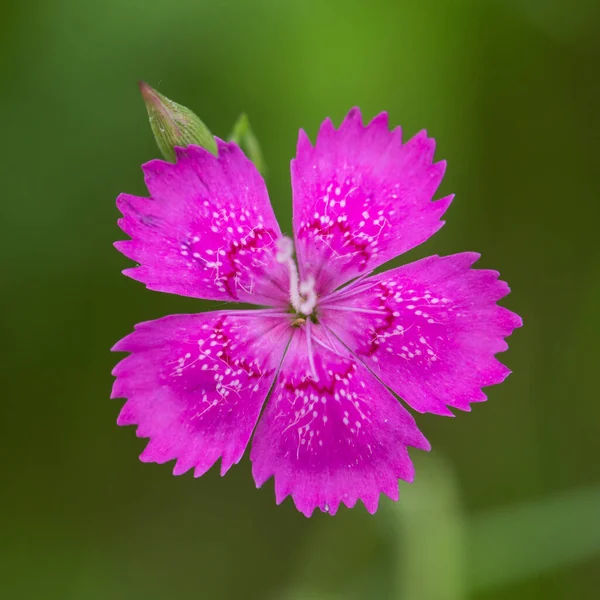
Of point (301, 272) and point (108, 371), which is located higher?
point (108, 371)

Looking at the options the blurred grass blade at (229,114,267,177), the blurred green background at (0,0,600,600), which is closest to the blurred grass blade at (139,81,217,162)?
the blurred grass blade at (229,114,267,177)

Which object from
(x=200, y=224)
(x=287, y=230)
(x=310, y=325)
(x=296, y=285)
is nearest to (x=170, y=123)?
(x=200, y=224)

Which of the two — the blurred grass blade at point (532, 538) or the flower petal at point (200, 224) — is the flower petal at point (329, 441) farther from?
the blurred grass blade at point (532, 538)

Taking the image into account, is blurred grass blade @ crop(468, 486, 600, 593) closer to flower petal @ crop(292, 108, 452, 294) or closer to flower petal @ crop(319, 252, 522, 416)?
flower petal @ crop(319, 252, 522, 416)

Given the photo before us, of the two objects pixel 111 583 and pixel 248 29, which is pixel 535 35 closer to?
pixel 248 29

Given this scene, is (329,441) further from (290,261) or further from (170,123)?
(170,123)

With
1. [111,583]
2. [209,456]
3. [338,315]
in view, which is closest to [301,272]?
[338,315]
